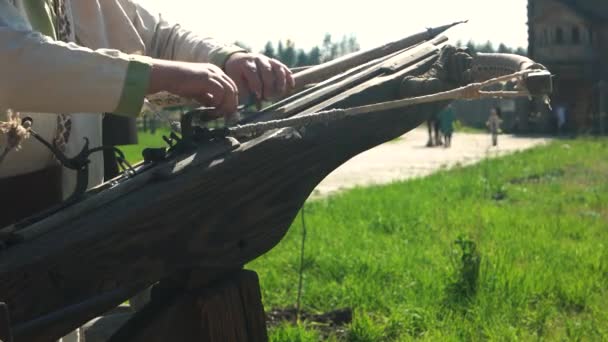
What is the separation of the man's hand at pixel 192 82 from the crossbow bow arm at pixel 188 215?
0.24ft

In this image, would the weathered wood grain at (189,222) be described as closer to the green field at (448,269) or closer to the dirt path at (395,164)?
the green field at (448,269)

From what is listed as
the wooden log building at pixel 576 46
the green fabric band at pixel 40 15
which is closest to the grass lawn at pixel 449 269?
the green fabric band at pixel 40 15

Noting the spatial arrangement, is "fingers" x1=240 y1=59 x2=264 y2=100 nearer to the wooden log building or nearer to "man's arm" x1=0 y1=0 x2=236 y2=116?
"man's arm" x1=0 y1=0 x2=236 y2=116

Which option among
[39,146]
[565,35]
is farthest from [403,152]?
[39,146]

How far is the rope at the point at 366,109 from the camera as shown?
5.00 ft

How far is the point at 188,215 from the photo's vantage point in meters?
1.38

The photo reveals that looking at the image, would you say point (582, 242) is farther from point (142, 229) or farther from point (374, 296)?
point (142, 229)

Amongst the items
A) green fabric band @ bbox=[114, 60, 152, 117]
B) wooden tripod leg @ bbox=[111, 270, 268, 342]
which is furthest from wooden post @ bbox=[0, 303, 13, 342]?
green fabric band @ bbox=[114, 60, 152, 117]

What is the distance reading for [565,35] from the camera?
35.8 m

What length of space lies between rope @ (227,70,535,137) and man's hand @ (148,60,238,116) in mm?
66

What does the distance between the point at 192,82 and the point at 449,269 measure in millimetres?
4303

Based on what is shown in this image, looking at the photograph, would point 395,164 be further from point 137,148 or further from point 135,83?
point 135,83

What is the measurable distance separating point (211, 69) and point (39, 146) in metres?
0.50

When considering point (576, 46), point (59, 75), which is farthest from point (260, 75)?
point (576, 46)
